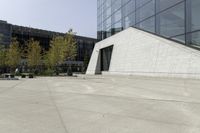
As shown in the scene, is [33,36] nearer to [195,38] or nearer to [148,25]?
[148,25]

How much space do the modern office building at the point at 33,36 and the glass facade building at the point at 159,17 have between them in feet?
151

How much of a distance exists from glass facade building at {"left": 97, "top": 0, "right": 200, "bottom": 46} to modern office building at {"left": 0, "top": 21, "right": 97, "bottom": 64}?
45.9 m

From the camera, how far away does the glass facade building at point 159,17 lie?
908 inches

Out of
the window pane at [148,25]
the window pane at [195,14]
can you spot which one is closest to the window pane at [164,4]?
the window pane at [148,25]

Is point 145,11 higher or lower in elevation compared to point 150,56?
higher

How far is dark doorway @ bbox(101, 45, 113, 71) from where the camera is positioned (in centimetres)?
4578

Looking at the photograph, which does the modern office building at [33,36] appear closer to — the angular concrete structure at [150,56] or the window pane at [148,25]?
the angular concrete structure at [150,56]

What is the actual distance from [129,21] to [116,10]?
6.69 meters

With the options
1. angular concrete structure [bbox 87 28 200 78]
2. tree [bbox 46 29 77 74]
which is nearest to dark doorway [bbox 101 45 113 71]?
angular concrete structure [bbox 87 28 200 78]

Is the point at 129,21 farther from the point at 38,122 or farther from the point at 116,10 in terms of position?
the point at 38,122

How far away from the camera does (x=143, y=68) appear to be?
2903 centimetres

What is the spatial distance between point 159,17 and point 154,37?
115 inches

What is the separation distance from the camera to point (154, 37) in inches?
1099

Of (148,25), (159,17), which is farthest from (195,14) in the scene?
(148,25)
